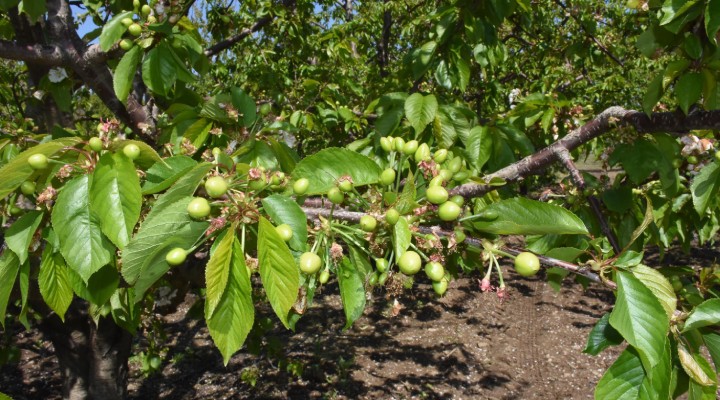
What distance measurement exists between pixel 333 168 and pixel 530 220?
1.50ft

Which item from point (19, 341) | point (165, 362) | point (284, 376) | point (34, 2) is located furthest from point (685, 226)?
point (19, 341)

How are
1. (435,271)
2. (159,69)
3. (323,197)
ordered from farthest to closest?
(159,69)
(323,197)
(435,271)

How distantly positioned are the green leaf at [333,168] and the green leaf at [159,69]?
0.84m

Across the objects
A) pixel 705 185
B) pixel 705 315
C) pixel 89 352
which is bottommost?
pixel 89 352

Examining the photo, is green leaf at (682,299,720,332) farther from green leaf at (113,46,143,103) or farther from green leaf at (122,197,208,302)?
green leaf at (113,46,143,103)

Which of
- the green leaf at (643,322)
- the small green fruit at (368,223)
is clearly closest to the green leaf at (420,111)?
the small green fruit at (368,223)

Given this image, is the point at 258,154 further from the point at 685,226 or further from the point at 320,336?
the point at 320,336

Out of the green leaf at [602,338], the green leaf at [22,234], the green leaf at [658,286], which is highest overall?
the green leaf at [22,234]

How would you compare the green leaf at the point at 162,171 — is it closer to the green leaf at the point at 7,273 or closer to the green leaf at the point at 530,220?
the green leaf at the point at 7,273

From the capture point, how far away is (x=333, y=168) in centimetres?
113

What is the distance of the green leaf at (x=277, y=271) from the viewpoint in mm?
883

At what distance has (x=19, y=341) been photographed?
5621 mm

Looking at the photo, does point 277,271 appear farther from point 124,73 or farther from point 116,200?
point 124,73

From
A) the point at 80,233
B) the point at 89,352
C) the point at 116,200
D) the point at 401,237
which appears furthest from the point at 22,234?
the point at 89,352
